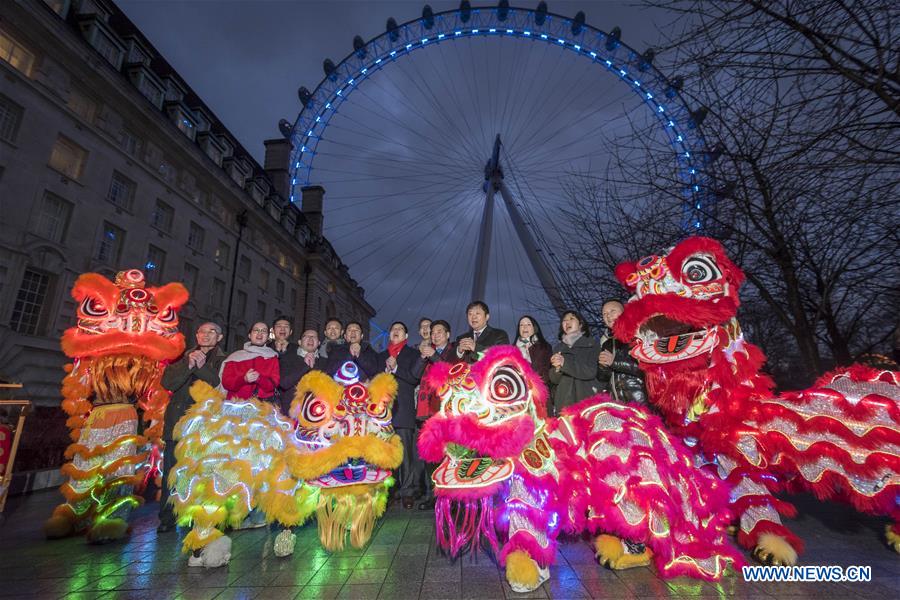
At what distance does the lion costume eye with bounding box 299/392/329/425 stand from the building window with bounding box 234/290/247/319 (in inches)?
810

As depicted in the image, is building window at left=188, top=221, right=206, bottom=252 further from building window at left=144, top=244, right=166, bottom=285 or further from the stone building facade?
building window at left=144, top=244, right=166, bottom=285

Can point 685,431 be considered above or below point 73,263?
below

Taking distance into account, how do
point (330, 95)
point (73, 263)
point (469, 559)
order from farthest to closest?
point (330, 95) < point (73, 263) < point (469, 559)

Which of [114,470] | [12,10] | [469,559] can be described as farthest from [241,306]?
[469,559]

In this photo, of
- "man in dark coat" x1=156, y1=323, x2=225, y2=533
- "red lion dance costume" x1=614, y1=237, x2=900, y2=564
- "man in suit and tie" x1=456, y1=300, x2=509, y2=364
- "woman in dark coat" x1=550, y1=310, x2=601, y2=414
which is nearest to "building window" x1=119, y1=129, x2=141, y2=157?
"man in dark coat" x1=156, y1=323, x2=225, y2=533

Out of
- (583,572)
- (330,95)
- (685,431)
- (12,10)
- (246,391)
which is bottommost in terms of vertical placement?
(583,572)

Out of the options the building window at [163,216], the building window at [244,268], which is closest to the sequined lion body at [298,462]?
the building window at [163,216]

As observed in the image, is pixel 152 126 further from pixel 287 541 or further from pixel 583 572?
pixel 583 572

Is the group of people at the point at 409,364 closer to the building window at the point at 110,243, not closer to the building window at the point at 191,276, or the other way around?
the building window at the point at 110,243

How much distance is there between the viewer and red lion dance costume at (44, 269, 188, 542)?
4043 mm

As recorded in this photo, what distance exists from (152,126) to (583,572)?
19717mm

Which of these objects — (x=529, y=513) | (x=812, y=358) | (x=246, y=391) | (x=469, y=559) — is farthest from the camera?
(x=812, y=358)

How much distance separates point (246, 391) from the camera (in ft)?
13.1

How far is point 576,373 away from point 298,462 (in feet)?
8.07
